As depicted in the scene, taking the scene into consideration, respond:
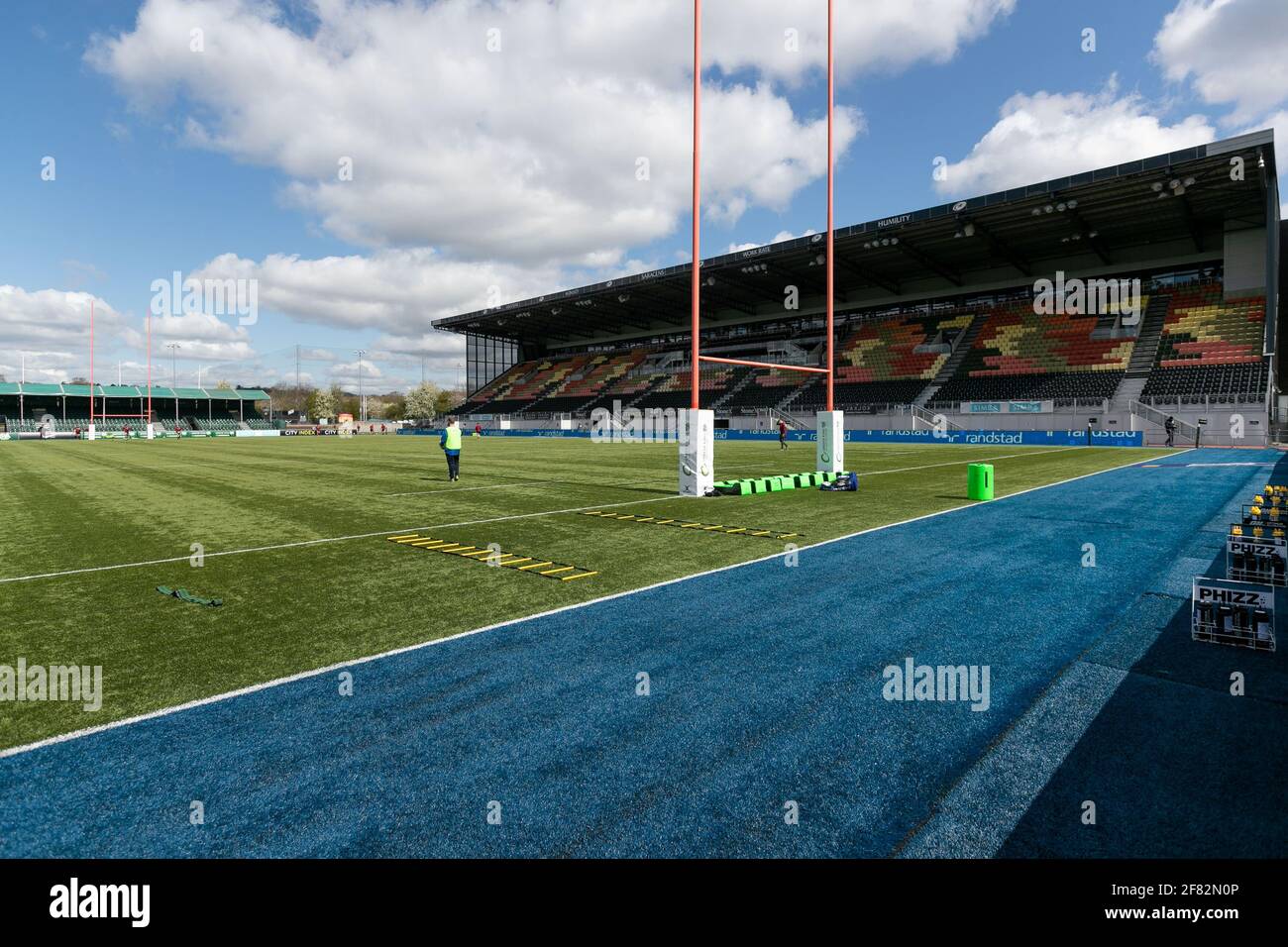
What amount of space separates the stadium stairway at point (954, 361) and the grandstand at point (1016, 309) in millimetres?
156

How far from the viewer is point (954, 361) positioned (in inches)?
1889

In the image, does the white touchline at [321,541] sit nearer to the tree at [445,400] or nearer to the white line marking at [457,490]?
the white line marking at [457,490]

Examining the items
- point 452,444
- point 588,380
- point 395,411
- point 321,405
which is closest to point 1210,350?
point 452,444

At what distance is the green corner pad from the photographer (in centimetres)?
683
